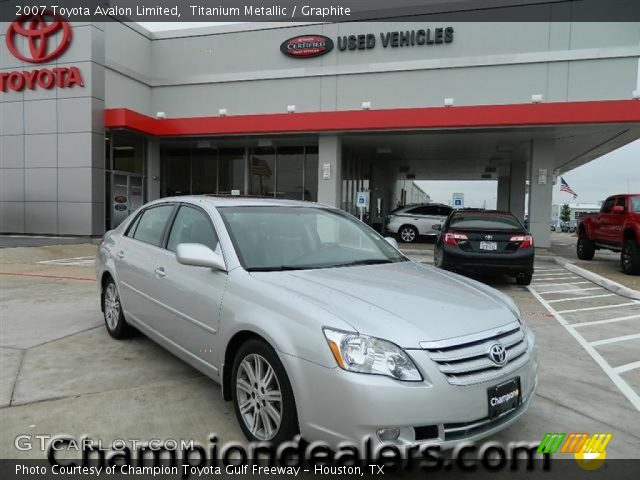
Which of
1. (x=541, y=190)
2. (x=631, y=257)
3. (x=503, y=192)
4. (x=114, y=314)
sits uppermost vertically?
(x=503, y=192)

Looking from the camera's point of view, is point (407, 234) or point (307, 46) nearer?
point (307, 46)

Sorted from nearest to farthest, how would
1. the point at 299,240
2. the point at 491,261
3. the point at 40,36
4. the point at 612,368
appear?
the point at 299,240, the point at 612,368, the point at 491,261, the point at 40,36

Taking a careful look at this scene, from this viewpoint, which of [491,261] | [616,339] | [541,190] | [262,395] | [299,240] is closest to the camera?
[262,395]

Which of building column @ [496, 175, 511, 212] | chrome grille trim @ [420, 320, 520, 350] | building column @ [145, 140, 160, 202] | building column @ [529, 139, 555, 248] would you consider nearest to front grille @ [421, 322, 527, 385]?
chrome grille trim @ [420, 320, 520, 350]

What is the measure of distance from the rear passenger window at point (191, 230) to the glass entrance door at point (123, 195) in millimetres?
14748

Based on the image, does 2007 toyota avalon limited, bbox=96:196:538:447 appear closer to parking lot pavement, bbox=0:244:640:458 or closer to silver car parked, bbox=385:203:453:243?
parking lot pavement, bbox=0:244:640:458

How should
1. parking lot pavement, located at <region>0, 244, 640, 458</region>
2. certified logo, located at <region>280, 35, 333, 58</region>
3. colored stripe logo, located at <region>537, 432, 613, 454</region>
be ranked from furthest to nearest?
certified logo, located at <region>280, 35, 333, 58</region>
parking lot pavement, located at <region>0, 244, 640, 458</region>
colored stripe logo, located at <region>537, 432, 613, 454</region>

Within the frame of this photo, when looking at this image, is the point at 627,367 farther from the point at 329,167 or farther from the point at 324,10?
the point at 324,10

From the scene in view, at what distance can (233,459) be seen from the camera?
2.76m

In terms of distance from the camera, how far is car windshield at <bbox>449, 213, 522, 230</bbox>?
876 cm

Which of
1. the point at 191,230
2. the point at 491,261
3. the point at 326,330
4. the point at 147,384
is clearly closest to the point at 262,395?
the point at 326,330

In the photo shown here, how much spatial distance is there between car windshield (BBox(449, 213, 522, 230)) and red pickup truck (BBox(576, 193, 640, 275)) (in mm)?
3395

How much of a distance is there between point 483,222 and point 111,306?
669 cm

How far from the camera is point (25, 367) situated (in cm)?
409
